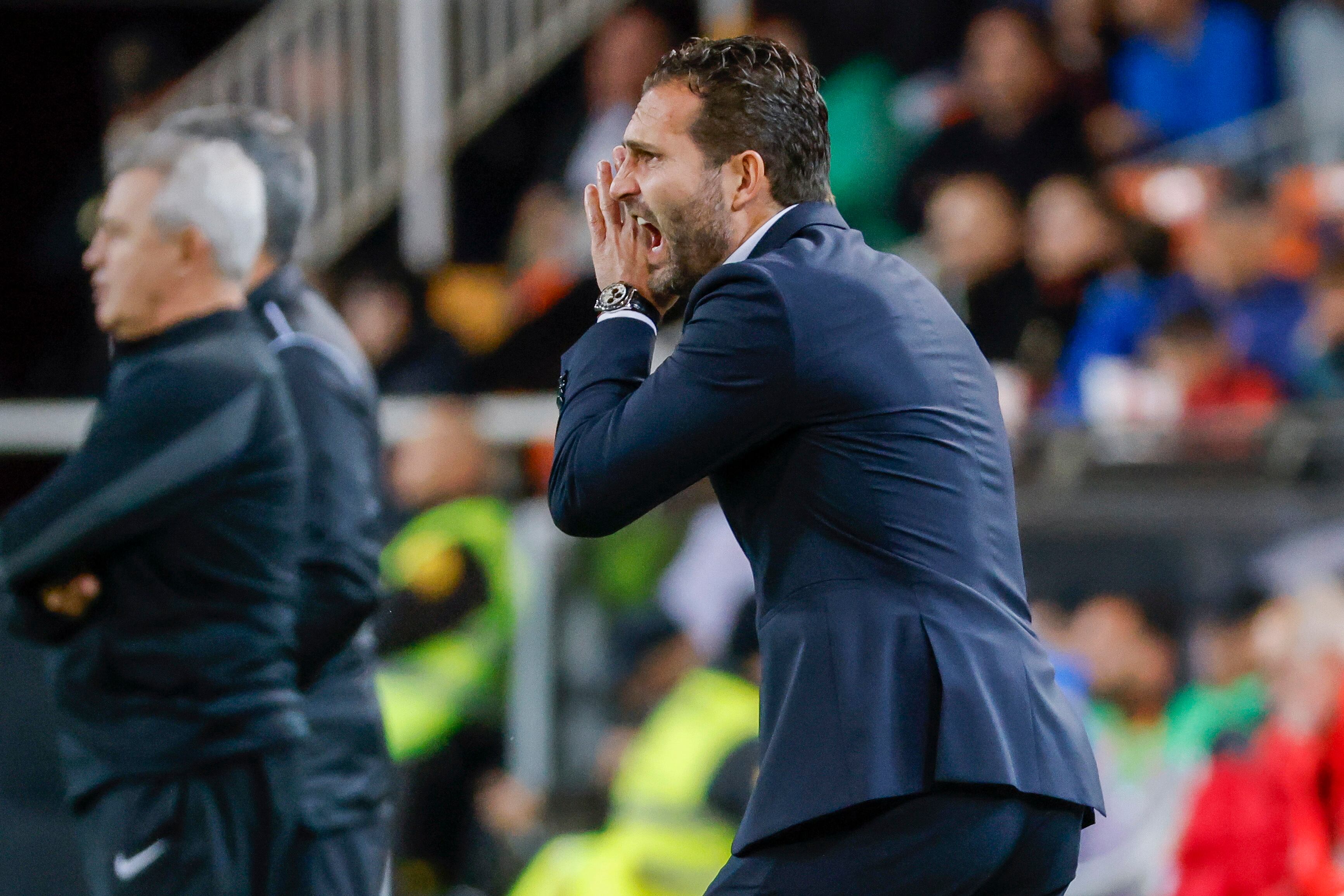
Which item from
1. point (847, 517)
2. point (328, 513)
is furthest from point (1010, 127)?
point (847, 517)

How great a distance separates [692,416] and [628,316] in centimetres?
21

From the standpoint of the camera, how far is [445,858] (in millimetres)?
5902

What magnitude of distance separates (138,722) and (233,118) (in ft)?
3.79

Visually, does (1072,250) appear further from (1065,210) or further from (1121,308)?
(1121,308)

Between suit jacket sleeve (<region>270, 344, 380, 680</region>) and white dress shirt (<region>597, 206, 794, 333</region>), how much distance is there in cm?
118

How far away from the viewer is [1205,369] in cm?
562

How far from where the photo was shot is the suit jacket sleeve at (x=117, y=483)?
111 inches

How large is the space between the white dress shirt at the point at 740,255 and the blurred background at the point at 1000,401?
1631mm

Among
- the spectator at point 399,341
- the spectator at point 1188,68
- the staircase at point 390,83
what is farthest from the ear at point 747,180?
the staircase at point 390,83

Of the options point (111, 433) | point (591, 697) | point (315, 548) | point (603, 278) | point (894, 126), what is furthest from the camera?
point (894, 126)

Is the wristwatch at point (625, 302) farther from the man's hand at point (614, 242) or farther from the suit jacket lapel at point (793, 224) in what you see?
the suit jacket lapel at point (793, 224)

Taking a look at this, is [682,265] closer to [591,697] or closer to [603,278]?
[603,278]

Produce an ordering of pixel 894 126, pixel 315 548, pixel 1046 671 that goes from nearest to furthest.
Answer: pixel 1046 671 → pixel 315 548 → pixel 894 126

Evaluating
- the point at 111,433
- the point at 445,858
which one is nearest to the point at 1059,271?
the point at 445,858
